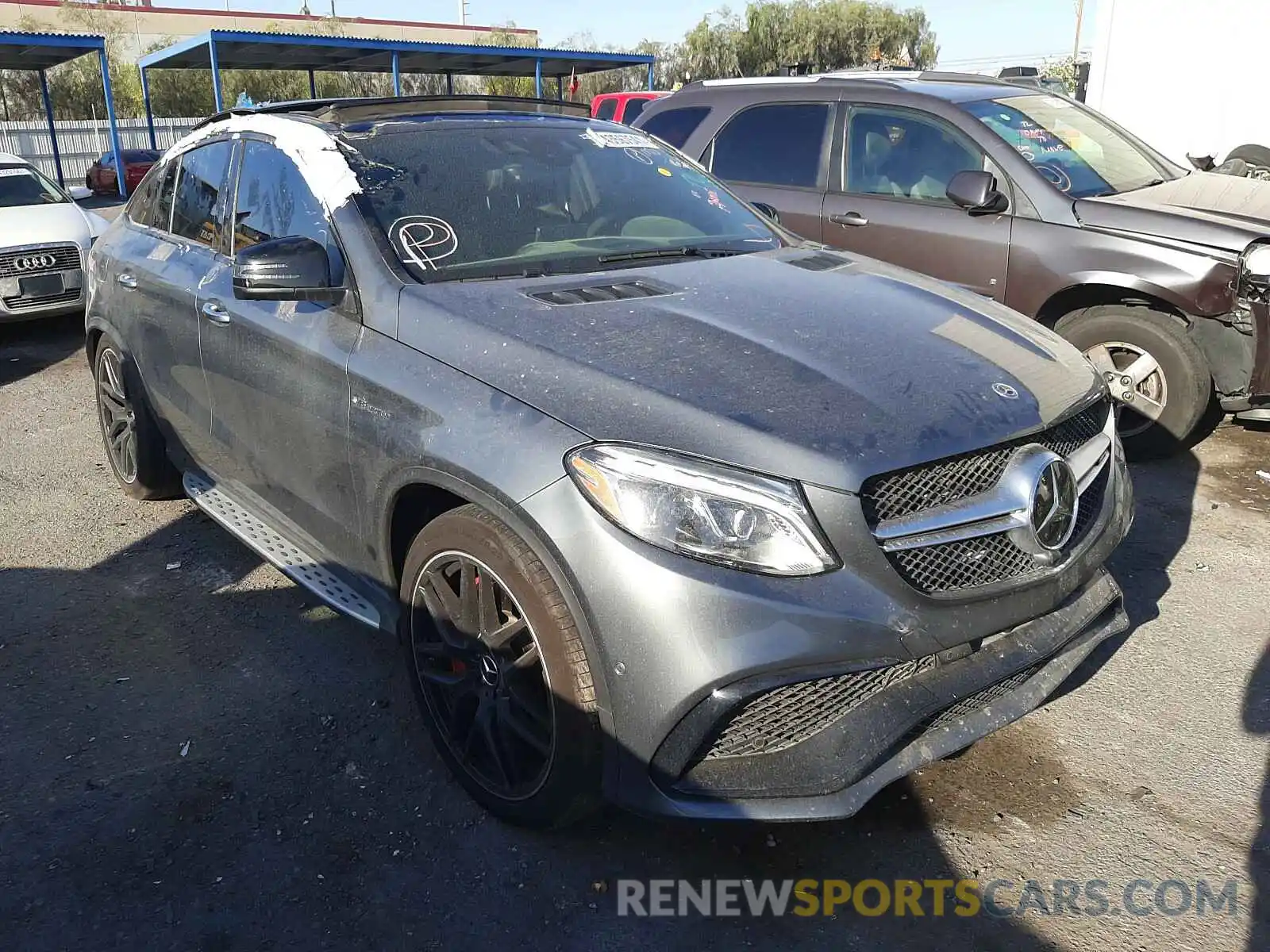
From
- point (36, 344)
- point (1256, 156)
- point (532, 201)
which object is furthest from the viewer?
point (1256, 156)

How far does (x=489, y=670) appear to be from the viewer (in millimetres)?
2623

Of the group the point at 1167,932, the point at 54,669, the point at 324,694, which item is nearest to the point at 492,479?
the point at 324,694

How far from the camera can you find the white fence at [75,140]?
3048 centimetres

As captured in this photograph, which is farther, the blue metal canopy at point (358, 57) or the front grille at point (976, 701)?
the blue metal canopy at point (358, 57)

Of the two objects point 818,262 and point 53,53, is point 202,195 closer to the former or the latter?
point 818,262

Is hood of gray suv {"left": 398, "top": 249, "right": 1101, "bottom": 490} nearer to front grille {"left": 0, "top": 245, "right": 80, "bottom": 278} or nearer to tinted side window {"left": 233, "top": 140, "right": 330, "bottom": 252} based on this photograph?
tinted side window {"left": 233, "top": 140, "right": 330, "bottom": 252}

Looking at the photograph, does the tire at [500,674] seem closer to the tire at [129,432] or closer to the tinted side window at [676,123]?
the tire at [129,432]

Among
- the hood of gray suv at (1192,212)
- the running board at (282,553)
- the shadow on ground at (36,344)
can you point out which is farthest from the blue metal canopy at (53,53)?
the hood of gray suv at (1192,212)

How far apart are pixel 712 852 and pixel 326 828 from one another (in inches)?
40.8

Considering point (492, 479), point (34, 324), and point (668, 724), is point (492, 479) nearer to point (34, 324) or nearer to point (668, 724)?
point (668, 724)

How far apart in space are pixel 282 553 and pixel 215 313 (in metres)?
0.89

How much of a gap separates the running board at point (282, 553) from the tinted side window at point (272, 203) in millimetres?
992

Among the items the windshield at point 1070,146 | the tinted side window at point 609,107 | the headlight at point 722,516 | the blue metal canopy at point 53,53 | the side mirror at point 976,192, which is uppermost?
the blue metal canopy at point 53,53

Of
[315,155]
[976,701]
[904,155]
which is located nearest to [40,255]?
[315,155]
